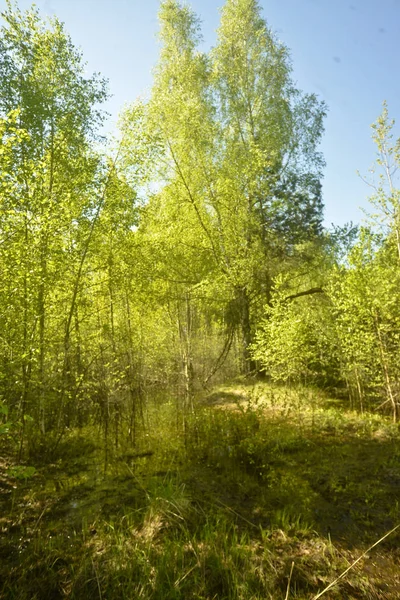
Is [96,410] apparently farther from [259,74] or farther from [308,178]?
[259,74]

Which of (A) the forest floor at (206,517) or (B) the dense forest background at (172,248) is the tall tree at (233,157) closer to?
(B) the dense forest background at (172,248)

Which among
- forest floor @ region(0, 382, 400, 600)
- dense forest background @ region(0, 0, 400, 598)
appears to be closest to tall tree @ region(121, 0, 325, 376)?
dense forest background @ region(0, 0, 400, 598)

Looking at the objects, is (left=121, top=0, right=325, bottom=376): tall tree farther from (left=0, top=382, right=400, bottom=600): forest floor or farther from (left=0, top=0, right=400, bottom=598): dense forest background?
(left=0, top=382, right=400, bottom=600): forest floor

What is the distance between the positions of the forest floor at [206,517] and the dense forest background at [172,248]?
873 mm

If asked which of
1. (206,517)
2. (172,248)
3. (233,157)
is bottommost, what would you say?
(206,517)

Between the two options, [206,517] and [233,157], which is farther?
[233,157]

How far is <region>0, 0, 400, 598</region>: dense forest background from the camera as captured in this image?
5.49 metres

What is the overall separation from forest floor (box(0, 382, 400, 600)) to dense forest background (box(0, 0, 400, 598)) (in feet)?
2.86

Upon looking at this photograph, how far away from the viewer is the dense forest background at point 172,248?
5.49 metres

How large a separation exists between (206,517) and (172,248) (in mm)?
7083

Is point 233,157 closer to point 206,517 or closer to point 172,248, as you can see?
point 172,248

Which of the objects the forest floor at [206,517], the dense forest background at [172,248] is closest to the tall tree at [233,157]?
the dense forest background at [172,248]

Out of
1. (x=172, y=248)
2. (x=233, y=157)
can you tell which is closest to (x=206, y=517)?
(x=172, y=248)

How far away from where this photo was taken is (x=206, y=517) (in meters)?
3.79
